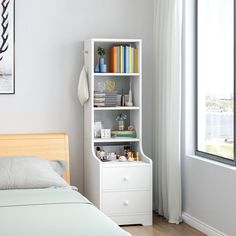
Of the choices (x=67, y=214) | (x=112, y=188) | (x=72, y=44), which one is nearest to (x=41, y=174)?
(x=112, y=188)

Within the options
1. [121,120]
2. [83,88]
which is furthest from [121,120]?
[83,88]

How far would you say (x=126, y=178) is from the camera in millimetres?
5023

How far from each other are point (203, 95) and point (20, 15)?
1.91 metres

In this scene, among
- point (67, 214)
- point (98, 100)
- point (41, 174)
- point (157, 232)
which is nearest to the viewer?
point (67, 214)

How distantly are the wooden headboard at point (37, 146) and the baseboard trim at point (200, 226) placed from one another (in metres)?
1.19

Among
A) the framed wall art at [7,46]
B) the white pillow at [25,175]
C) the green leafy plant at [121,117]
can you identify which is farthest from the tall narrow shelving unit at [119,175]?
the framed wall art at [7,46]

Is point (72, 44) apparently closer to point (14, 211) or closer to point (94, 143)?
point (94, 143)

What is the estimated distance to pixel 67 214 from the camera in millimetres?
3445

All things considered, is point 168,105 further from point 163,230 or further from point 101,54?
point 163,230

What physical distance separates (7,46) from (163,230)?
2.26 meters

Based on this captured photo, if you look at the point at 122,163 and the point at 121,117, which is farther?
the point at 121,117

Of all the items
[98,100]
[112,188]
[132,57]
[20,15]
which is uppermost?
[20,15]

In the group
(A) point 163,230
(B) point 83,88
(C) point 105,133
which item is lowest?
(A) point 163,230

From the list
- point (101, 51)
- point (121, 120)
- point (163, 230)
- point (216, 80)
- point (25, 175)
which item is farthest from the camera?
point (121, 120)
